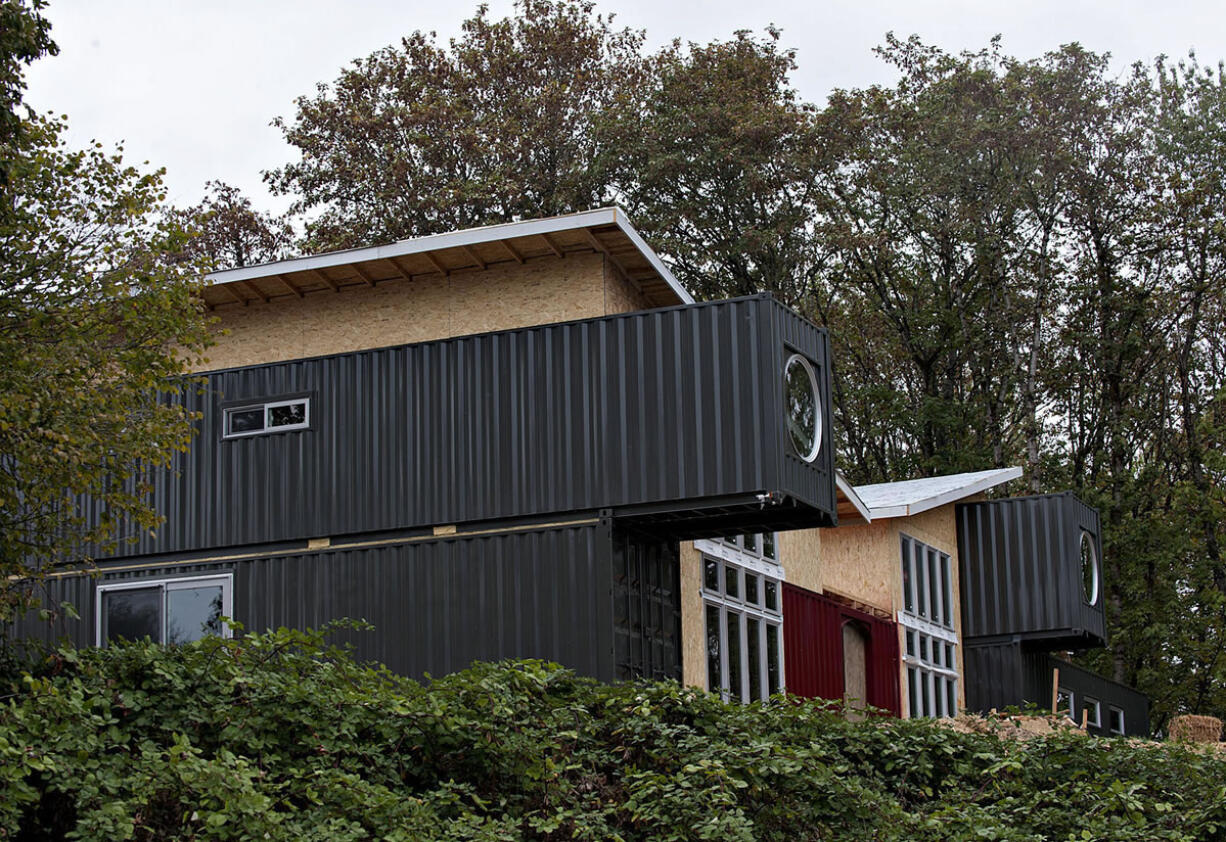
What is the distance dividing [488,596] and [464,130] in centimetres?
1929

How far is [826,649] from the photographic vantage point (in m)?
22.4

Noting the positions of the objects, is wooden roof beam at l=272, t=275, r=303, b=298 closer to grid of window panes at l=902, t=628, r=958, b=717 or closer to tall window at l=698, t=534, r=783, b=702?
tall window at l=698, t=534, r=783, b=702

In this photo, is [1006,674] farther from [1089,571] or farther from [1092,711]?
[1092,711]

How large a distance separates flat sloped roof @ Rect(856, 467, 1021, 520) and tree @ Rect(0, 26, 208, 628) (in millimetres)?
14218

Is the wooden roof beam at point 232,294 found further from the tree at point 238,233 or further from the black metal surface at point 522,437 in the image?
the tree at point 238,233

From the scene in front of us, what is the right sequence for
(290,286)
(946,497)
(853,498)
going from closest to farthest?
(290,286), (853,498), (946,497)

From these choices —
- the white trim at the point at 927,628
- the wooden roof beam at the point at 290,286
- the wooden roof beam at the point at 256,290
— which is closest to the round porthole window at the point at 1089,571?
the white trim at the point at 927,628

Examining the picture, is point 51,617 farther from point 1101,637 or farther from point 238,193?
point 238,193

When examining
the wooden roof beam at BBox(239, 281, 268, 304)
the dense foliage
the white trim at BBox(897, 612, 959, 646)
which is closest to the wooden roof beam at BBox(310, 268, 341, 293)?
the wooden roof beam at BBox(239, 281, 268, 304)

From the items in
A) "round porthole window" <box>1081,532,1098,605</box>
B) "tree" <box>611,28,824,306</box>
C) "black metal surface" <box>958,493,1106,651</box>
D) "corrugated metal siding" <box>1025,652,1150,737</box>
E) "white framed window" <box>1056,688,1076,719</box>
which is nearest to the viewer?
"black metal surface" <box>958,493,1106,651</box>

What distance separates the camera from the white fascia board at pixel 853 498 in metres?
23.0

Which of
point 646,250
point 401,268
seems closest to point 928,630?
point 646,250

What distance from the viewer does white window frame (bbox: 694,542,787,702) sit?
18.5m

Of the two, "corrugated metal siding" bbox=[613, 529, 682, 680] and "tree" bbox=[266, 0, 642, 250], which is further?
"tree" bbox=[266, 0, 642, 250]
